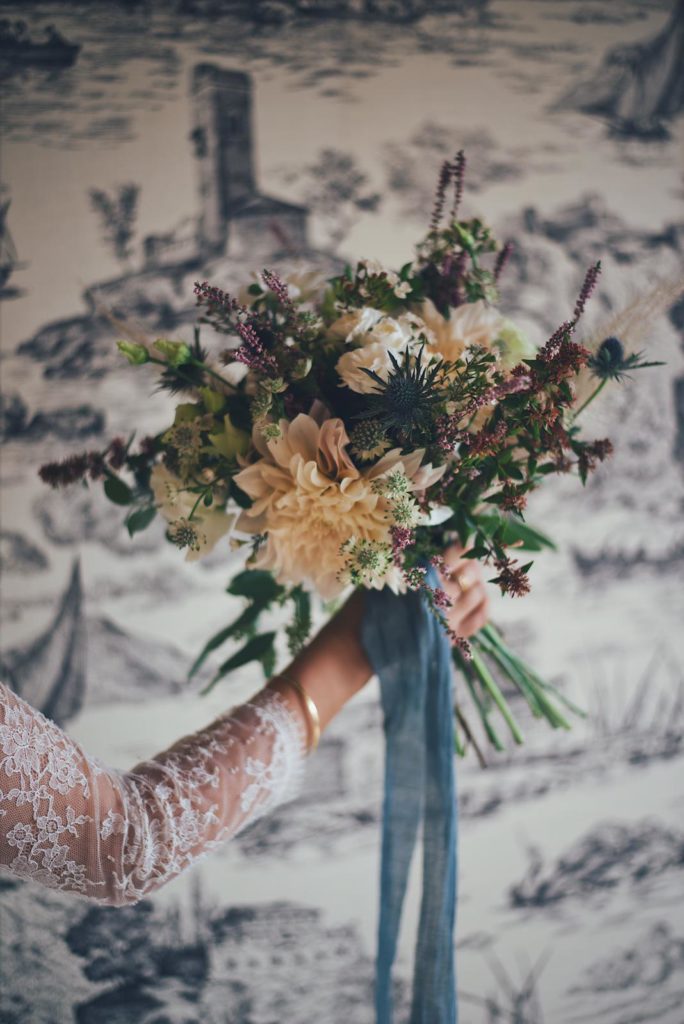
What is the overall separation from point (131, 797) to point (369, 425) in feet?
1.59

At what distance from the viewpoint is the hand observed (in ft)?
3.34

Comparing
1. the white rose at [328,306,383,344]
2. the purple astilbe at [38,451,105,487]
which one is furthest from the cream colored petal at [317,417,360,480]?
the purple astilbe at [38,451,105,487]

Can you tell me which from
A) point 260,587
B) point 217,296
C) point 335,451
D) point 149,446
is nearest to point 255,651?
point 260,587

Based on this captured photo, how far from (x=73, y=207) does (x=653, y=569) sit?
1.49 m

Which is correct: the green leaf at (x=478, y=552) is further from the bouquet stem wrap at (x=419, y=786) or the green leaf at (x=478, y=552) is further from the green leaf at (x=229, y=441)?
the green leaf at (x=229, y=441)

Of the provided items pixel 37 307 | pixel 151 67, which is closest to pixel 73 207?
pixel 37 307

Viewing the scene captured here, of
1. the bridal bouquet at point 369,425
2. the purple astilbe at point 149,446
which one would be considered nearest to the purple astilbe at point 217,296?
the bridal bouquet at point 369,425

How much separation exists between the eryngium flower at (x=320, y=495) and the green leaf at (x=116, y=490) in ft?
0.71

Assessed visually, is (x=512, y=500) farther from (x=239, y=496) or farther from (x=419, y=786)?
(x=419, y=786)

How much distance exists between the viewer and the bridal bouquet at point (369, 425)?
0.83 metres

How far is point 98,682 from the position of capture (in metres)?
1.59

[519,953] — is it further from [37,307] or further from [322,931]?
[37,307]

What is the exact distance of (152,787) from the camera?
0.90 m

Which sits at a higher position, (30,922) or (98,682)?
(98,682)
